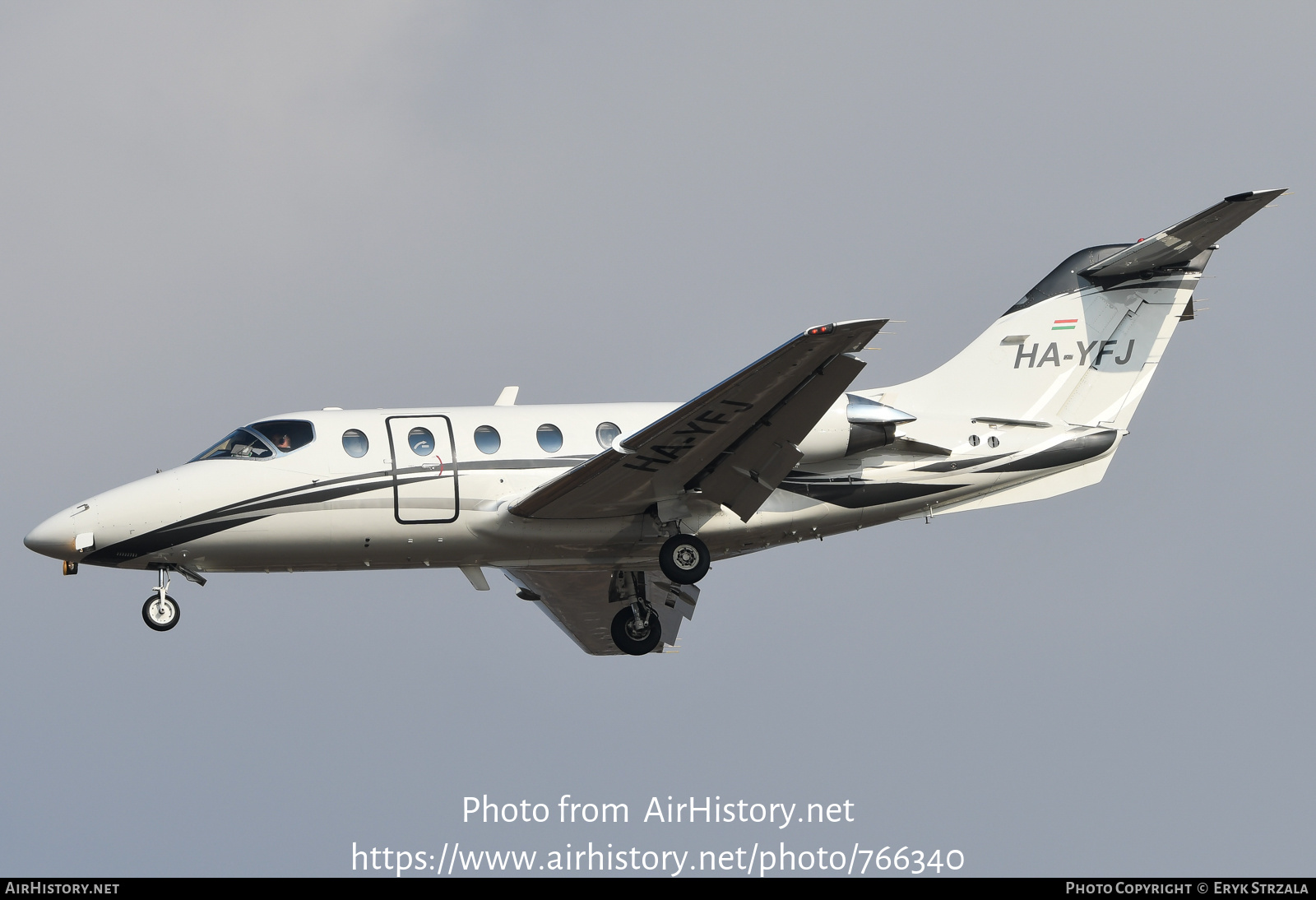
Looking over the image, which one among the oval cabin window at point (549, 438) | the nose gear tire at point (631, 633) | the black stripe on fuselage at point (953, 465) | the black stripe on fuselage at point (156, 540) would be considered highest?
the oval cabin window at point (549, 438)

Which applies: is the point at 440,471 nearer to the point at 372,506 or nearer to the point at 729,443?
the point at 372,506

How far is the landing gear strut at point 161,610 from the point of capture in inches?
781

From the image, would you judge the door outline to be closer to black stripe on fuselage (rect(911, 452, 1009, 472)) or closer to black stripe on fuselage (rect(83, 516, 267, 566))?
black stripe on fuselage (rect(83, 516, 267, 566))

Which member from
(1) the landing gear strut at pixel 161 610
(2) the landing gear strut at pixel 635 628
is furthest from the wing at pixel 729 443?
(1) the landing gear strut at pixel 161 610

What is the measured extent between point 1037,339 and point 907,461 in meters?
3.50

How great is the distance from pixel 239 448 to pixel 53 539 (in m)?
2.66

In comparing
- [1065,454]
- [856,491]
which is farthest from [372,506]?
[1065,454]

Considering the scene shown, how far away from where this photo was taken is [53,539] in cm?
1955

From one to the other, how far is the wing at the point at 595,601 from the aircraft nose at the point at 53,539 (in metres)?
6.81

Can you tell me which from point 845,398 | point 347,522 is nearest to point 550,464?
point 347,522

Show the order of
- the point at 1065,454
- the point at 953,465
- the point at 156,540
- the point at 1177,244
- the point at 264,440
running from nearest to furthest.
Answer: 1. the point at 156,540
2. the point at 264,440
3. the point at 953,465
4. the point at 1065,454
5. the point at 1177,244

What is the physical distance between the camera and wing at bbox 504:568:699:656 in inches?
921

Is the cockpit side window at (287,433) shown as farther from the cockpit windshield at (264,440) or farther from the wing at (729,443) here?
→ the wing at (729,443)

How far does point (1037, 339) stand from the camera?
2320cm
